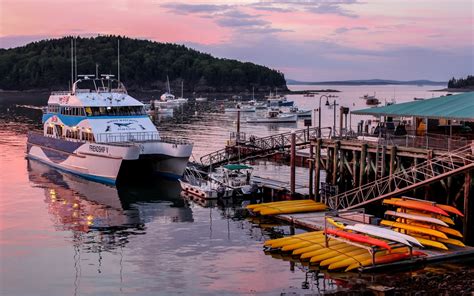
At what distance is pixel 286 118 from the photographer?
127812mm

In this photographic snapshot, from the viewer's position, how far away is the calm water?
2827cm

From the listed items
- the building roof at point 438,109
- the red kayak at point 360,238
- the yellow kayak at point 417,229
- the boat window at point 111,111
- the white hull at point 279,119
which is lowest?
the red kayak at point 360,238

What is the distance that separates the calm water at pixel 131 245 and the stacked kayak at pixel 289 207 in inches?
39.7

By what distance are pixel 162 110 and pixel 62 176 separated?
92.3 meters

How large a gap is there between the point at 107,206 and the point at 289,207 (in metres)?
12.7

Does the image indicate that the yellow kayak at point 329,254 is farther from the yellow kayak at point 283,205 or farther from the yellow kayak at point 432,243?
the yellow kayak at point 283,205

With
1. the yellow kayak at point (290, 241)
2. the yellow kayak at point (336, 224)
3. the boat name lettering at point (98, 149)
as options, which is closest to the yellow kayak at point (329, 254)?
the yellow kayak at point (336, 224)

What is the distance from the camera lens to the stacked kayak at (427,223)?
30.7m

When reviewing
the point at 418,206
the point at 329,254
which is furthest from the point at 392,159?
the point at 329,254

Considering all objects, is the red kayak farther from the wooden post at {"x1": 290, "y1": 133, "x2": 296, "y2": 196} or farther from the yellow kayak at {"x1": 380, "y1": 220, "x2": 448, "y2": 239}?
the wooden post at {"x1": 290, "y1": 133, "x2": 296, "y2": 196}

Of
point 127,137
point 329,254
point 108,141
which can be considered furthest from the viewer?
point 127,137

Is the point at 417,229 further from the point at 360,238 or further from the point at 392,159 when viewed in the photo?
the point at 392,159

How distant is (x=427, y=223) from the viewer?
103 feet

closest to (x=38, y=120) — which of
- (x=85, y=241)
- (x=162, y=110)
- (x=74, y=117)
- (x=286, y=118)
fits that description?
(x=162, y=110)
